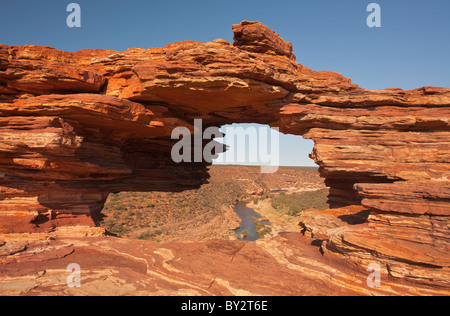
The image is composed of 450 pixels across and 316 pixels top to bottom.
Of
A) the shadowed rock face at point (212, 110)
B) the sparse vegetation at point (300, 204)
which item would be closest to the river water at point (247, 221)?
Result: the sparse vegetation at point (300, 204)

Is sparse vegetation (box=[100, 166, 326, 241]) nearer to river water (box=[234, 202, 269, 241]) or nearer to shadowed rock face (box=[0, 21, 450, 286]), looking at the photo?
river water (box=[234, 202, 269, 241])

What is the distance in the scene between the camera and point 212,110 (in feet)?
50.3

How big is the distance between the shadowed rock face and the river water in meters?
Result: 26.9

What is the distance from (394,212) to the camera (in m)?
9.54

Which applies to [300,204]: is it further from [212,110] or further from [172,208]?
[212,110]

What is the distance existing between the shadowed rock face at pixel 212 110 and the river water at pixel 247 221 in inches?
1061

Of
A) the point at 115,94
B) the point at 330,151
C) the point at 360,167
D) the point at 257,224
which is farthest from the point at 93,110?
the point at 257,224

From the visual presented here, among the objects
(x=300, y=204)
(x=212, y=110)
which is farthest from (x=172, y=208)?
(x=212, y=110)

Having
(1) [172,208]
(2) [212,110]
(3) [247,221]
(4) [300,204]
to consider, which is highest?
(2) [212,110]

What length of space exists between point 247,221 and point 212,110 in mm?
36922

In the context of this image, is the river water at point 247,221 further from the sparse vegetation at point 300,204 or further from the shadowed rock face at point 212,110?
the shadowed rock face at point 212,110

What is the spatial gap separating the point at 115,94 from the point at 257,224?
36732 mm

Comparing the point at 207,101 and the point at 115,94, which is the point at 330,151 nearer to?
the point at 207,101

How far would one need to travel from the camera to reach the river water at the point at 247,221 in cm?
3978
